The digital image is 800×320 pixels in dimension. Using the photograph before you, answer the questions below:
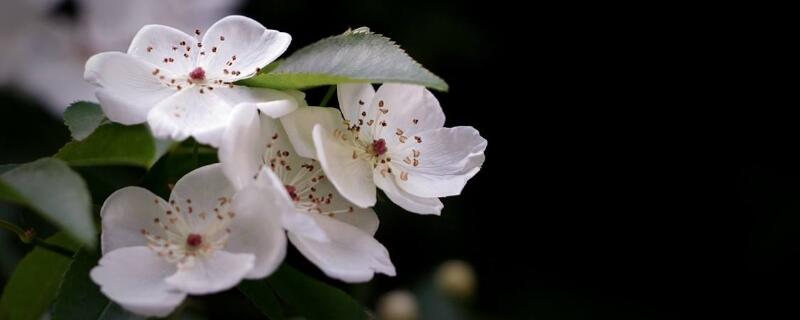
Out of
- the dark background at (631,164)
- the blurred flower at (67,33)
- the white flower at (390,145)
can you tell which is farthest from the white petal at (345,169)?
the dark background at (631,164)

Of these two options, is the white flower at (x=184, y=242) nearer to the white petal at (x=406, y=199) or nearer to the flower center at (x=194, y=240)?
the flower center at (x=194, y=240)

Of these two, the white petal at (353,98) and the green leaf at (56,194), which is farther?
the white petal at (353,98)

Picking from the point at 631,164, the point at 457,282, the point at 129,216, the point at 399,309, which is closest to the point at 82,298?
the point at 129,216

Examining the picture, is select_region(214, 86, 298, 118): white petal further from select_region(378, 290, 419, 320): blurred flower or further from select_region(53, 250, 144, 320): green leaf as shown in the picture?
select_region(378, 290, 419, 320): blurred flower

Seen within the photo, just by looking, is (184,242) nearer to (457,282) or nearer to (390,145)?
(390,145)

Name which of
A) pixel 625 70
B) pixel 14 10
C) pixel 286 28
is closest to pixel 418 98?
pixel 14 10

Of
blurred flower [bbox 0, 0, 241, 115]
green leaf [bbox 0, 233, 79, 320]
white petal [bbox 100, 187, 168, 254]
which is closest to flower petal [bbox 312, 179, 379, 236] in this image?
white petal [bbox 100, 187, 168, 254]

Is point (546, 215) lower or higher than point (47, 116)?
lower

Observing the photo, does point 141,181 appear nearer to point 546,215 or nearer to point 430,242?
point 430,242
